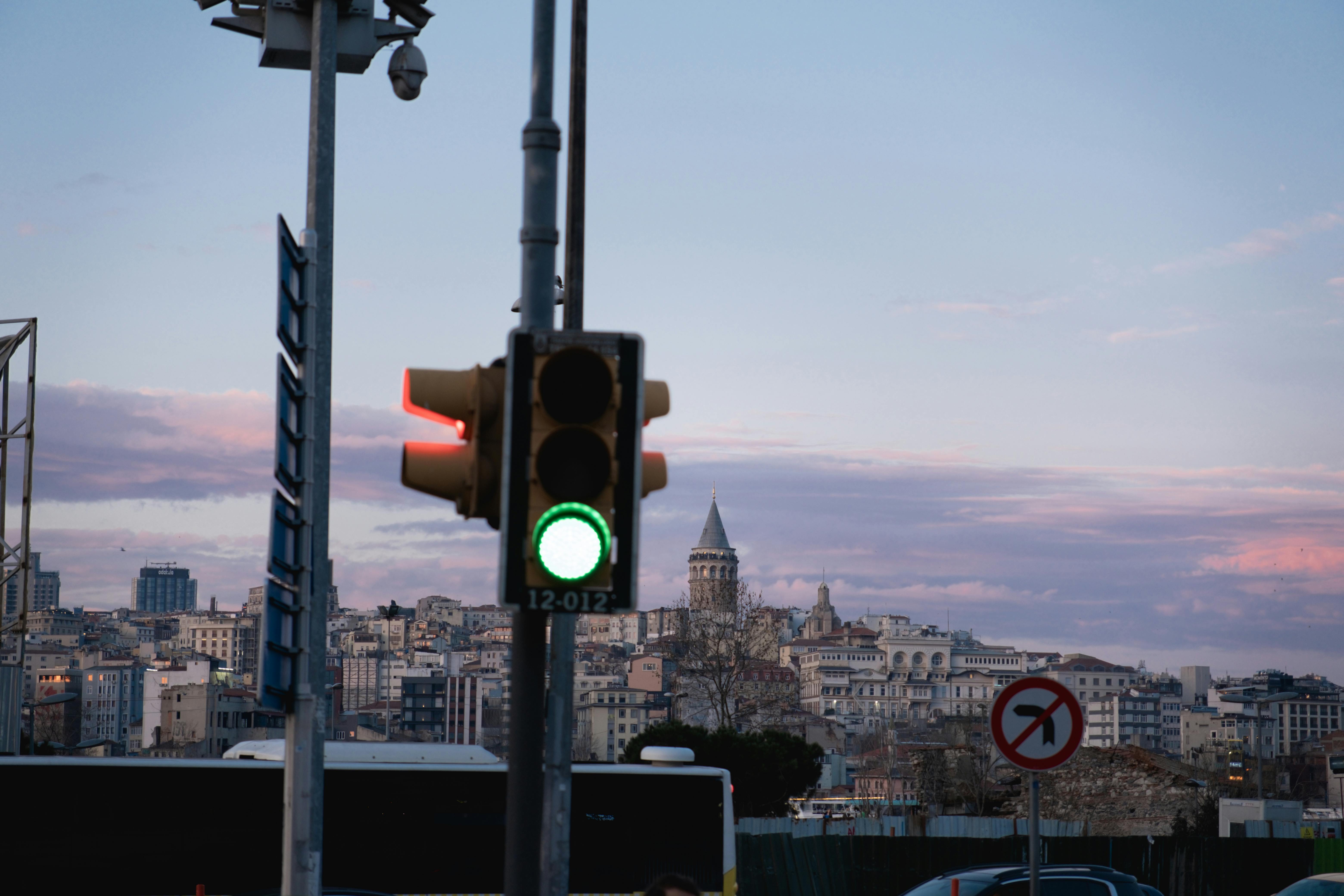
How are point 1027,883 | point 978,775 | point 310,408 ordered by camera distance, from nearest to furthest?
point 310,408 → point 1027,883 → point 978,775

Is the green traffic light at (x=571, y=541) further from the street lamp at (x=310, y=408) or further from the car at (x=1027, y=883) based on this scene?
the car at (x=1027, y=883)

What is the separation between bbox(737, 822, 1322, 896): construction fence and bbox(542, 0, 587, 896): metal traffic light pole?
17.7m

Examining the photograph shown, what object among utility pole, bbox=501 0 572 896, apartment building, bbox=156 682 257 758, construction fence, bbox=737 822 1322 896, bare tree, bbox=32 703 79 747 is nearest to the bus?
construction fence, bbox=737 822 1322 896

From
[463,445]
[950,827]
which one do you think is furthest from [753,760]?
[463,445]

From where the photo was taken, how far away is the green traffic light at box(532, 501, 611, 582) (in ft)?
14.8

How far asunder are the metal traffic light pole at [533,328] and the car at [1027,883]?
845 centimetres

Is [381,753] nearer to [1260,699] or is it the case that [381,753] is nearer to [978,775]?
[1260,699]

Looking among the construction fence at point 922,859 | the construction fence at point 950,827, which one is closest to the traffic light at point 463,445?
the construction fence at point 922,859

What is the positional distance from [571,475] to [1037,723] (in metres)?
6.11

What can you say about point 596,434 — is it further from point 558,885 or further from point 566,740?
point 558,885

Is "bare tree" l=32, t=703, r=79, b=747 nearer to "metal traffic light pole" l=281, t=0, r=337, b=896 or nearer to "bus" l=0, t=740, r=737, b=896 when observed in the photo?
"bus" l=0, t=740, r=737, b=896

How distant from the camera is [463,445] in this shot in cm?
488

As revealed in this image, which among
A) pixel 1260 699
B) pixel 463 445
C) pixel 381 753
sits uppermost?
pixel 463 445

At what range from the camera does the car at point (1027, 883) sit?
42.1ft
